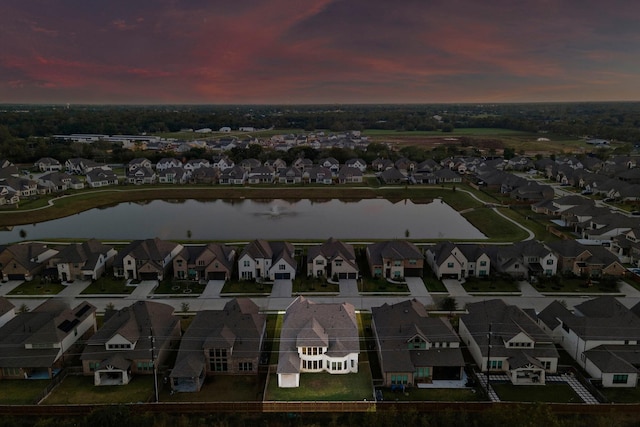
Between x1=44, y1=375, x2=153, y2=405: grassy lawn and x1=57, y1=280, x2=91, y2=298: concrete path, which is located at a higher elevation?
x1=57, y1=280, x2=91, y2=298: concrete path

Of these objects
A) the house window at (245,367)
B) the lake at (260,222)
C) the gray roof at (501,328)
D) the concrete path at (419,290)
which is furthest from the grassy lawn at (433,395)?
the lake at (260,222)

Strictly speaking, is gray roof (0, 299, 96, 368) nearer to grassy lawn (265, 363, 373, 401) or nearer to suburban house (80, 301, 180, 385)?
suburban house (80, 301, 180, 385)

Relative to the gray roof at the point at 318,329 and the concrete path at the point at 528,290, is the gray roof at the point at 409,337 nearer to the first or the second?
the gray roof at the point at 318,329

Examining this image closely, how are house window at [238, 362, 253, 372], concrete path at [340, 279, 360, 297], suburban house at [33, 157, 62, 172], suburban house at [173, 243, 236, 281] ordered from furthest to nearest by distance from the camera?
suburban house at [33, 157, 62, 172], suburban house at [173, 243, 236, 281], concrete path at [340, 279, 360, 297], house window at [238, 362, 253, 372]

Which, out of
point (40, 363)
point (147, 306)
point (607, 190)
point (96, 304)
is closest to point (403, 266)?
point (147, 306)

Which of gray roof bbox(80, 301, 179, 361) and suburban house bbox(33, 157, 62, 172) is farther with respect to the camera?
suburban house bbox(33, 157, 62, 172)

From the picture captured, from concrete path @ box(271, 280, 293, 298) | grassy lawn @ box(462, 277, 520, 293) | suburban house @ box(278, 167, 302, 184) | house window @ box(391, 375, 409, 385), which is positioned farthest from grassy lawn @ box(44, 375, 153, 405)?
suburban house @ box(278, 167, 302, 184)
